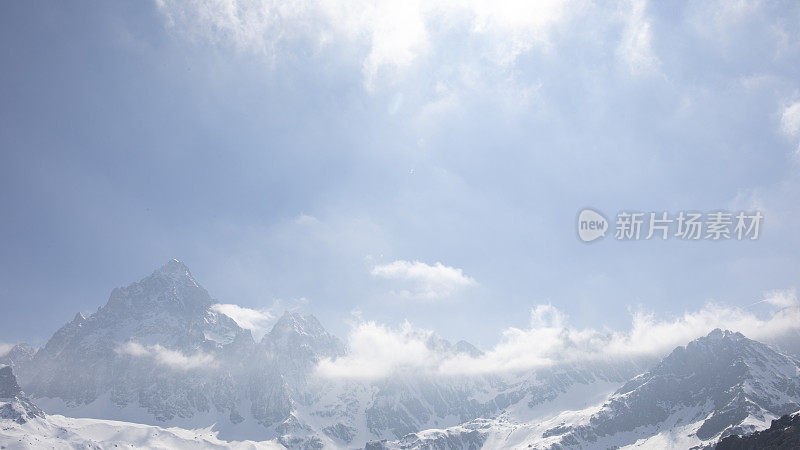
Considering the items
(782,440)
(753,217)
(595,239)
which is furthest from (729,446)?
(595,239)

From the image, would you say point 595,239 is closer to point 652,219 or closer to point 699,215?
point 652,219

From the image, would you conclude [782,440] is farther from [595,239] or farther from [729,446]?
[595,239]

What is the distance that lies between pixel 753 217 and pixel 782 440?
64116 millimetres

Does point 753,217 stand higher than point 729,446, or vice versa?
point 753,217

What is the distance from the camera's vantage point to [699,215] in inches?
2441

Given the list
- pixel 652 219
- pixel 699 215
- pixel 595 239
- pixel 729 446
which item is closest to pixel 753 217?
pixel 699 215

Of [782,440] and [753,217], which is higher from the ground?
[753,217]

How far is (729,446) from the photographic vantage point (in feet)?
345

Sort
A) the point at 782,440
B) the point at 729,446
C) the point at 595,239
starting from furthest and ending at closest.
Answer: the point at 729,446
the point at 782,440
the point at 595,239

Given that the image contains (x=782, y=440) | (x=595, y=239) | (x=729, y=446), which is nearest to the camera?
(x=595, y=239)

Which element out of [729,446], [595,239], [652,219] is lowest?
[729,446]

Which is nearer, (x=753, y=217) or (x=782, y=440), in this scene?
(x=753, y=217)

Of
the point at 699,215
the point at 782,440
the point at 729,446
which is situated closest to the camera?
the point at 699,215

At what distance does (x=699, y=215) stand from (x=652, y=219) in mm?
6531
